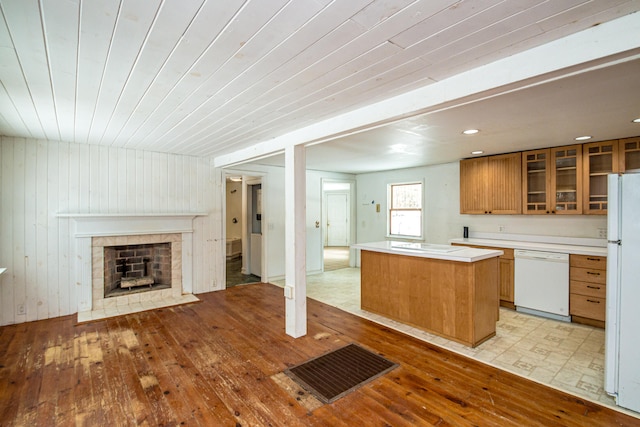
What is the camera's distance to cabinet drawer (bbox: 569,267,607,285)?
354cm

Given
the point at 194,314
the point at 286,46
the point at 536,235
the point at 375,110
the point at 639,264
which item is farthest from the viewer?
the point at 536,235

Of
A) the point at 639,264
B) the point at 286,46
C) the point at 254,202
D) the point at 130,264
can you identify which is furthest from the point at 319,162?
the point at 639,264

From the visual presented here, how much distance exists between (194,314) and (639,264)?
452 cm

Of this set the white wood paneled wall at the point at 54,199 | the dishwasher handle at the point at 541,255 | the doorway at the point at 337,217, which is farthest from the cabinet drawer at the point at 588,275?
the doorway at the point at 337,217

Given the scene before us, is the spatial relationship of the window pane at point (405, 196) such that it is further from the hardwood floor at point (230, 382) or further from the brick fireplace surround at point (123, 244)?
the brick fireplace surround at point (123, 244)

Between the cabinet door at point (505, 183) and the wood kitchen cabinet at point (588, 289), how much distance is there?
109cm

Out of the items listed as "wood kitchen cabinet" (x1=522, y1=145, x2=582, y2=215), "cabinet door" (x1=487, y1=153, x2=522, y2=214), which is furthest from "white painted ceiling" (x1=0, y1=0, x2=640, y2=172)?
"cabinet door" (x1=487, y1=153, x2=522, y2=214)

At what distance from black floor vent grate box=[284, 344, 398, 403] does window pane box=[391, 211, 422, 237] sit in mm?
3823

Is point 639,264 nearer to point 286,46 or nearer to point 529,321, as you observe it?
point 529,321

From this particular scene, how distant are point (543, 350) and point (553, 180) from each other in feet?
7.76

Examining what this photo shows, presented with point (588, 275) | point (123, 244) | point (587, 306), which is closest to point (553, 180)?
point (588, 275)

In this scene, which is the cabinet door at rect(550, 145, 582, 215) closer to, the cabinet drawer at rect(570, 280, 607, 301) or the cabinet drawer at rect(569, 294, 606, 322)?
the cabinet drawer at rect(570, 280, 607, 301)

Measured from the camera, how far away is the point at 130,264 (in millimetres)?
4934

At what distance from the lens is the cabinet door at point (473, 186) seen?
489cm
